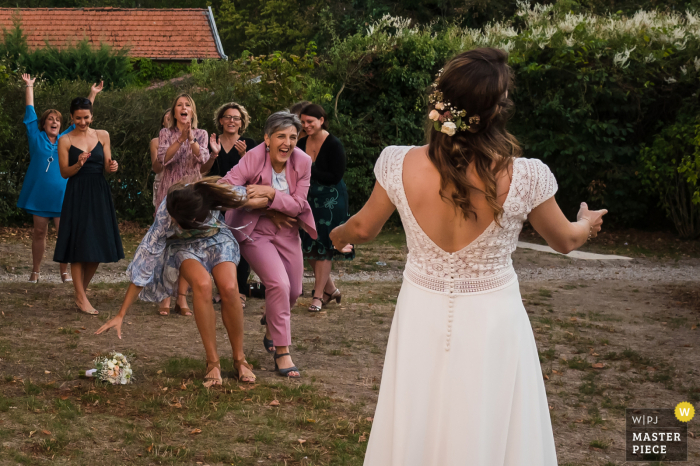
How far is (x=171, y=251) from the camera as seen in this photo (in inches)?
212

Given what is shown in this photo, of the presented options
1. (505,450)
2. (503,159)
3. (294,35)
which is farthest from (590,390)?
(294,35)

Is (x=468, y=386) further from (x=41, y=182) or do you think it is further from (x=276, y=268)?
(x=41, y=182)

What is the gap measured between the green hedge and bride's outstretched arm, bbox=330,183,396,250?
1055cm

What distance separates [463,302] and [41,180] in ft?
25.0

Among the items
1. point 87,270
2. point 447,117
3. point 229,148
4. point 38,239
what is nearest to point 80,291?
point 87,270

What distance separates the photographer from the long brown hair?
5055mm

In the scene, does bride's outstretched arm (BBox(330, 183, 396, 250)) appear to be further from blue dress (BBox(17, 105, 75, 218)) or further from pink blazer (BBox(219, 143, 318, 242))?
blue dress (BBox(17, 105, 75, 218))

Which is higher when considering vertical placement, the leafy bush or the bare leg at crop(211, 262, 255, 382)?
the leafy bush

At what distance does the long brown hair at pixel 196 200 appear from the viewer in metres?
5.05

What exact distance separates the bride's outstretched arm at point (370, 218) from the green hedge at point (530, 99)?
34.6 feet

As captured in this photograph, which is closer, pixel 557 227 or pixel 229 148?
pixel 557 227

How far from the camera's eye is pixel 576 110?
42.9ft

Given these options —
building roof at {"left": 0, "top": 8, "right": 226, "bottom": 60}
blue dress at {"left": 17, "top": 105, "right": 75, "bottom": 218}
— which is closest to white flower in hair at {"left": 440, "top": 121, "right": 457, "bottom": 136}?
blue dress at {"left": 17, "top": 105, "right": 75, "bottom": 218}

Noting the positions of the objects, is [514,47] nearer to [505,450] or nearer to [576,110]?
[576,110]
